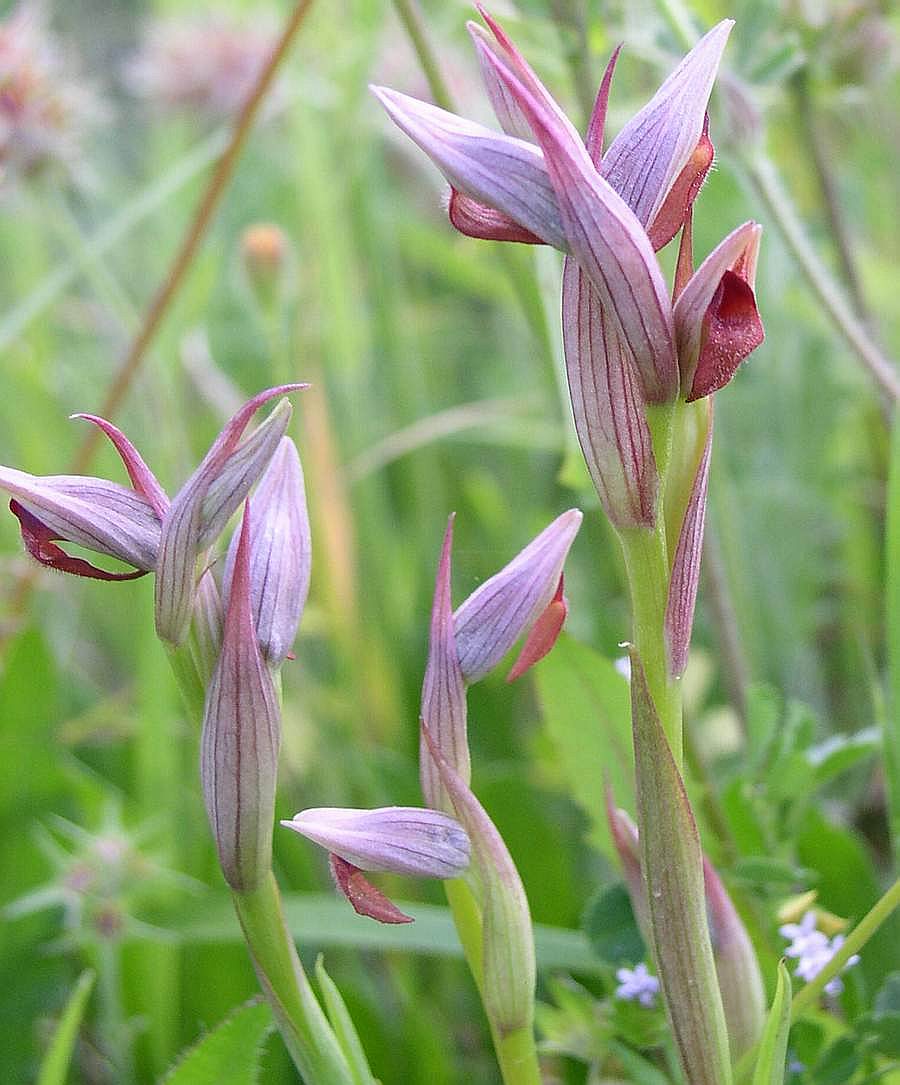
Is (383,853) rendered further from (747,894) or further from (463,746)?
(747,894)

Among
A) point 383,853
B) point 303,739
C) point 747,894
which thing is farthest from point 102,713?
point 383,853

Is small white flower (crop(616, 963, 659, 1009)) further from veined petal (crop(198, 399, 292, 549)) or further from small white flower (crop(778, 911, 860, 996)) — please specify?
veined petal (crop(198, 399, 292, 549))

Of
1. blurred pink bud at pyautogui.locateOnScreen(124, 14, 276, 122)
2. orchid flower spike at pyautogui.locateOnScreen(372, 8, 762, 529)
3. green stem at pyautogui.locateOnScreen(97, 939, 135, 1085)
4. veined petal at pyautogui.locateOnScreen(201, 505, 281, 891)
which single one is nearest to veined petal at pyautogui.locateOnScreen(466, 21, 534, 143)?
orchid flower spike at pyautogui.locateOnScreen(372, 8, 762, 529)

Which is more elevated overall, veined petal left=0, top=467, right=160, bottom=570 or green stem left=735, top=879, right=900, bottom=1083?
veined petal left=0, top=467, right=160, bottom=570

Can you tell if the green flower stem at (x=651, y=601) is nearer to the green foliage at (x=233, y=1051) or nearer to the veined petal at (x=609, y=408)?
the veined petal at (x=609, y=408)

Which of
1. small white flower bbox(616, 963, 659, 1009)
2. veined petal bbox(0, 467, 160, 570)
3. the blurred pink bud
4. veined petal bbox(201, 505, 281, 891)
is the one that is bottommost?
small white flower bbox(616, 963, 659, 1009)

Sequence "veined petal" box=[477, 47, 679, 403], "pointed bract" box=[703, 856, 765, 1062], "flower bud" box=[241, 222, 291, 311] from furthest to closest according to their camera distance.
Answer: "flower bud" box=[241, 222, 291, 311]
"pointed bract" box=[703, 856, 765, 1062]
"veined petal" box=[477, 47, 679, 403]

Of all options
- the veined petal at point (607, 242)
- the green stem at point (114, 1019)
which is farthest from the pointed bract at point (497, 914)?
the green stem at point (114, 1019)
